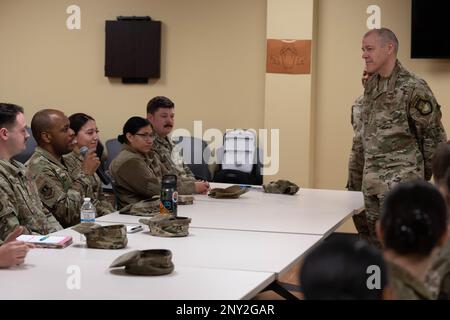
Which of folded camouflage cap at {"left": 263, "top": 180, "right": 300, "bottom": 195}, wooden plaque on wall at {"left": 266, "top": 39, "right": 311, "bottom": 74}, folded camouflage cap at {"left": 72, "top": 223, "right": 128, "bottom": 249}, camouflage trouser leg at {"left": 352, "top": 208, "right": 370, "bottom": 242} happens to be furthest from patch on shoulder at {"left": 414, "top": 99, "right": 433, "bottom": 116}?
wooden plaque on wall at {"left": 266, "top": 39, "right": 311, "bottom": 74}

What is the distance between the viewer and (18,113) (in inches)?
133

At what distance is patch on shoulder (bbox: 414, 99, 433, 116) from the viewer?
4.43m

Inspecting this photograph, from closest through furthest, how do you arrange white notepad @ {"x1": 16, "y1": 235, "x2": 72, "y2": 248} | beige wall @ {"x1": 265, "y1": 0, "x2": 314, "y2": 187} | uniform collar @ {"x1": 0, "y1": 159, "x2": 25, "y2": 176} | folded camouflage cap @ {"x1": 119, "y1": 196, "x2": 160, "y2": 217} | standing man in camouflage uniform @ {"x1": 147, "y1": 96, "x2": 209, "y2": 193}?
white notepad @ {"x1": 16, "y1": 235, "x2": 72, "y2": 248}
uniform collar @ {"x1": 0, "y1": 159, "x2": 25, "y2": 176}
folded camouflage cap @ {"x1": 119, "y1": 196, "x2": 160, "y2": 217}
standing man in camouflage uniform @ {"x1": 147, "y1": 96, "x2": 209, "y2": 193}
beige wall @ {"x1": 265, "y1": 0, "x2": 314, "y2": 187}

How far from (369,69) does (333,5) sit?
2518mm

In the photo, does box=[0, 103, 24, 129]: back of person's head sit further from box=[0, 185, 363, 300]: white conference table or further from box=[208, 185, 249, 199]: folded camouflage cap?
box=[208, 185, 249, 199]: folded camouflage cap

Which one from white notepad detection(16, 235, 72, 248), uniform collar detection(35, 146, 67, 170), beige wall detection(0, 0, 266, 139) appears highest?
beige wall detection(0, 0, 266, 139)

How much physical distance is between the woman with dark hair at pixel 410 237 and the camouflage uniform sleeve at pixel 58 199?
2.82 m

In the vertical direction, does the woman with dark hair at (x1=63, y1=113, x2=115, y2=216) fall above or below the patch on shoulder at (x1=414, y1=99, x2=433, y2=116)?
below

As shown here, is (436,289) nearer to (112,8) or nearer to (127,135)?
(127,135)

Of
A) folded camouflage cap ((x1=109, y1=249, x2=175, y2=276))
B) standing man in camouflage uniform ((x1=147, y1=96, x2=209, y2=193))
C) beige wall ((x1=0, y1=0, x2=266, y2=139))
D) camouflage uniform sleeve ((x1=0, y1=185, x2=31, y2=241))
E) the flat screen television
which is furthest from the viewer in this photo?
beige wall ((x1=0, y1=0, x2=266, y2=139))

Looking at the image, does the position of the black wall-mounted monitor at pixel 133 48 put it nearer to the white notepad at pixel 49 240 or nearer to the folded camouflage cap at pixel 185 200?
the folded camouflage cap at pixel 185 200

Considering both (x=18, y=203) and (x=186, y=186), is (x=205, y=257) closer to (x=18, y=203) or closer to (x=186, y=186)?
(x=18, y=203)

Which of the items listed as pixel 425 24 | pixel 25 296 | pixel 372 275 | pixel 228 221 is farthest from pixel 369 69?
pixel 372 275

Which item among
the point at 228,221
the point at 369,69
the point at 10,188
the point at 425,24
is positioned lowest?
the point at 228,221
